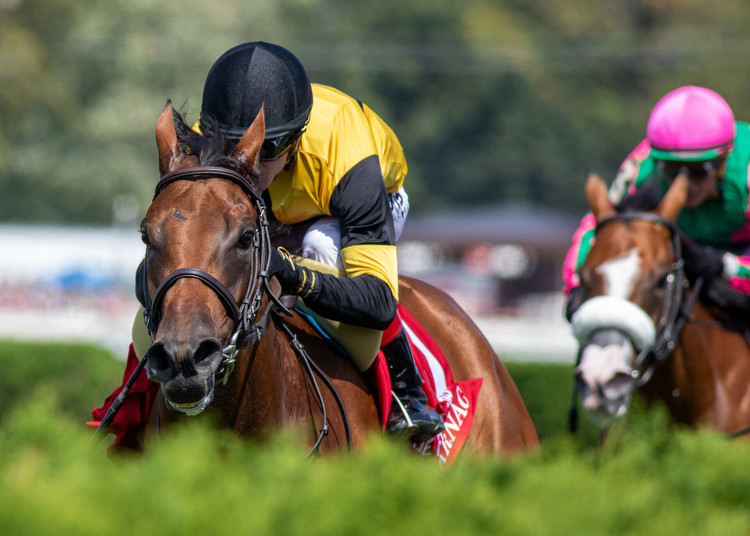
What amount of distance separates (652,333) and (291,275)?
208 cm

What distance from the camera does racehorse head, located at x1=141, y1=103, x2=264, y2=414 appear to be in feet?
9.20

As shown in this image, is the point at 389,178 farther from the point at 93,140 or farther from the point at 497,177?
the point at 497,177

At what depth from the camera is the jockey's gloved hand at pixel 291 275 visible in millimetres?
3254

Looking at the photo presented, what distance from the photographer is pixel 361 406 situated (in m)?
3.67

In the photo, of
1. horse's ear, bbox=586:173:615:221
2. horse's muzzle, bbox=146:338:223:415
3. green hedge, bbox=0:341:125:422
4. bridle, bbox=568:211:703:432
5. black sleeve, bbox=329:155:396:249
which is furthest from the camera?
green hedge, bbox=0:341:125:422

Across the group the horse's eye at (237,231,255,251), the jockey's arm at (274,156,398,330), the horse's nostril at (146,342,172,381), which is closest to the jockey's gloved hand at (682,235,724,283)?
the jockey's arm at (274,156,398,330)

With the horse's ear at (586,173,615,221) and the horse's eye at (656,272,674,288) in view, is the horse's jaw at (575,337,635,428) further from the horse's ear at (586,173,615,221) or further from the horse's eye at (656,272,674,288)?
the horse's ear at (586,173,615,221)

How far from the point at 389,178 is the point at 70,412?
19.8ft

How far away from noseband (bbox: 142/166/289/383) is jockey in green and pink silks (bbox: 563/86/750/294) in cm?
255

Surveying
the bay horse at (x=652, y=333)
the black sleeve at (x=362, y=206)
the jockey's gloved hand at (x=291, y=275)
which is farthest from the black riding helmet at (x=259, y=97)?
the bay horse at (x=652, y=333)

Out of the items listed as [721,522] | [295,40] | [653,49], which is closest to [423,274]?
[295,40]

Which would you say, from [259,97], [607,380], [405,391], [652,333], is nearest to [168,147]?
[259,97]

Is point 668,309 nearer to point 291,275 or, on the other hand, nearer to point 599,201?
point 599,201

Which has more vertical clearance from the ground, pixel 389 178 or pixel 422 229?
pixel 389 178
